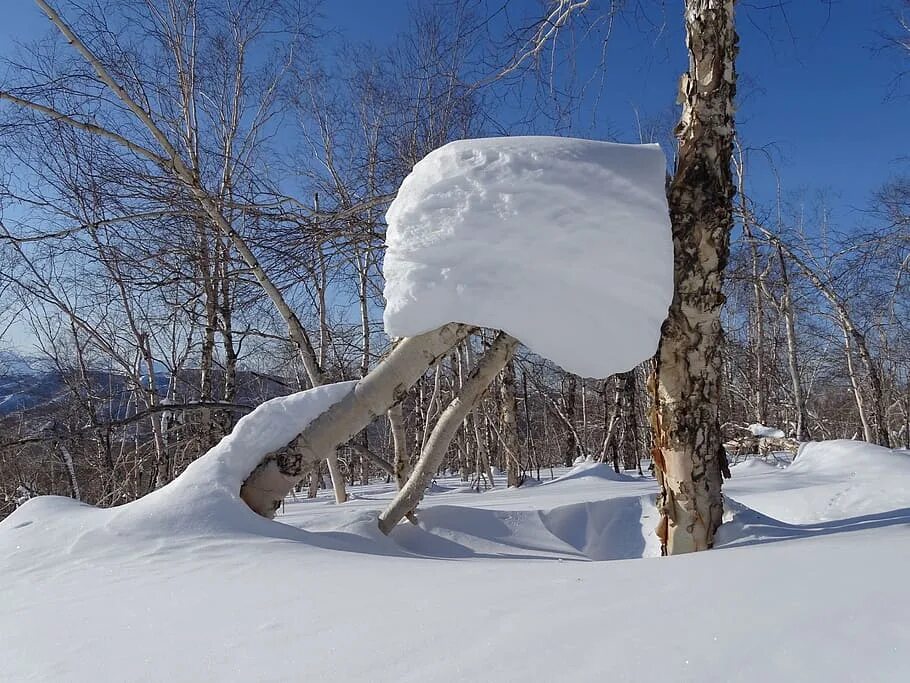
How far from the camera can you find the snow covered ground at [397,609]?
751 mm

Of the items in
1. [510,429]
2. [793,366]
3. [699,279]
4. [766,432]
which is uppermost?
[793,366]

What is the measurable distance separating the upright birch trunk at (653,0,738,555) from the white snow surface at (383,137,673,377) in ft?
0.93

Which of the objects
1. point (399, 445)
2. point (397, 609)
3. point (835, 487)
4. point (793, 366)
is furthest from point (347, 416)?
point (793, 366)

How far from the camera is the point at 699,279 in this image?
6.95 ft

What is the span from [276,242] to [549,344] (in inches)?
68.2

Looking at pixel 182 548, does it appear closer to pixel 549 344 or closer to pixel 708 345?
pixel 549 344

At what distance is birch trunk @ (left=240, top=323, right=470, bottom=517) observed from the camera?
216 centimetres

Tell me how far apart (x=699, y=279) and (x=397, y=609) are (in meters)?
1.68

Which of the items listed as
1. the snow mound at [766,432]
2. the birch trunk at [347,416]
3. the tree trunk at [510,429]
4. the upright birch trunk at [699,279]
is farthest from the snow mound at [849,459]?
the birch trunk at [347,416]

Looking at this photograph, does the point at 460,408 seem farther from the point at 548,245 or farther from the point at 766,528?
the point at 766,528

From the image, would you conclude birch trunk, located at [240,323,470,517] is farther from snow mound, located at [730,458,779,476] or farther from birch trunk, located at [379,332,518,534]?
snow mound, located at [730,458,779,476]

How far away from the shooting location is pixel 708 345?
215cm

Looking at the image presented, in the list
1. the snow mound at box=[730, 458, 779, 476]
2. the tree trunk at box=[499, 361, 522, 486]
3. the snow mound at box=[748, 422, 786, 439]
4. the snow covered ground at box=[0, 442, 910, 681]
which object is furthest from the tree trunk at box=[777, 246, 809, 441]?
the snow covered ground at box=[0, 442, 910, 681]

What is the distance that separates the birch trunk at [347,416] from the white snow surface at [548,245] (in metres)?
0.34
